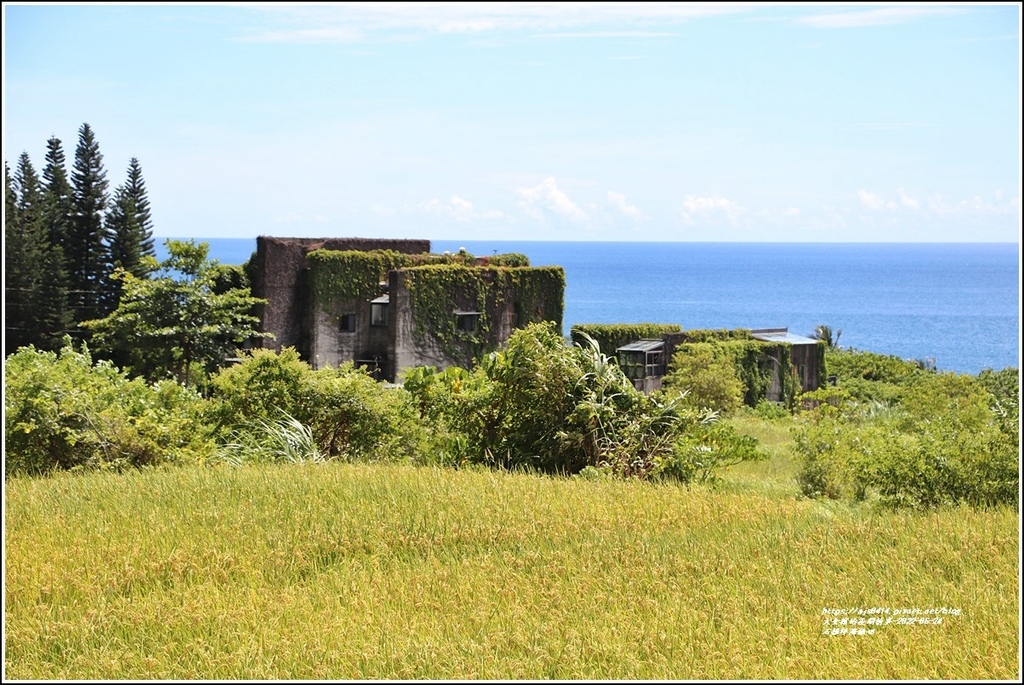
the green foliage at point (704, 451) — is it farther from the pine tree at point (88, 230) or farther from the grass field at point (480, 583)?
the pine tree at point (88, 230)

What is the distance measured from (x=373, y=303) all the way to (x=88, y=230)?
1046cm

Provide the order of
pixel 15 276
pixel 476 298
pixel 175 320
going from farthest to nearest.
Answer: pixel 476 298
pixel 15 276
pixel 175 320

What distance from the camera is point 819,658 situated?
15.7ft

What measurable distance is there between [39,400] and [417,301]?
23.9 m

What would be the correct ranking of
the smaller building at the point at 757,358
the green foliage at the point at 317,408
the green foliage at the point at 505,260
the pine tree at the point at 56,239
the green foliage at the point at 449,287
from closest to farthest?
the green foliage at the point at 317,408 < the pine tree at the point at 56,239 < the green foliage at the point at 449,287 < the green foliage at the point at 505,260 < the smaller building at the point at 757,358

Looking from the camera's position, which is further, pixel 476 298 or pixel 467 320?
pixel 476 298

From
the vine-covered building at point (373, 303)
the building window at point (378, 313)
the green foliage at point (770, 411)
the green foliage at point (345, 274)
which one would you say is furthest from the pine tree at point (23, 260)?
the green foliage at point (770, 411)

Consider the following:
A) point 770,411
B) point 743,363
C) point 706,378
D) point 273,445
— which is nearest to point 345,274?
point 706,378

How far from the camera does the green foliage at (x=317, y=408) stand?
12016 millimetres

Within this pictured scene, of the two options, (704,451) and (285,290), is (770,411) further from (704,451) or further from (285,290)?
(704,451)

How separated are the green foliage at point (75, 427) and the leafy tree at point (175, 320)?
55.9 feet

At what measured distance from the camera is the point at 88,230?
36094 mm

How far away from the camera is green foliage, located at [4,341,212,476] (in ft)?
35.3

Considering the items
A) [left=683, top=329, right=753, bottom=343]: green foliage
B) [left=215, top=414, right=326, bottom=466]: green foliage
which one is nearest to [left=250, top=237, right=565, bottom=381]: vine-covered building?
[left=683, top=329, right=753, bottom=343]: green foliage
